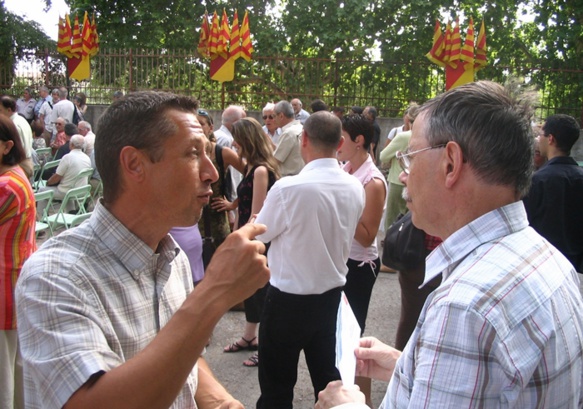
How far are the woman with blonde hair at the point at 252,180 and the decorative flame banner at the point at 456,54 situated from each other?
9530 millimetres

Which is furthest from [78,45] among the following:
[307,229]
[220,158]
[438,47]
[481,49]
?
[307,229]

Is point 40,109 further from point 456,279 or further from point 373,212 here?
point 456,279

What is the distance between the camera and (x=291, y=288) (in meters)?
3.09

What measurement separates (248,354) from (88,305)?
10.8 feet

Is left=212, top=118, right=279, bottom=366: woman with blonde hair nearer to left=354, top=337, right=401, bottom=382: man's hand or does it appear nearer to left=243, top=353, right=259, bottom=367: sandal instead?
left=243, top=353, right=259, bottom=367: sandal

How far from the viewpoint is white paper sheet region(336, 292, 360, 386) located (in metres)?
1.66

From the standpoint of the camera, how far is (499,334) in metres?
1.09

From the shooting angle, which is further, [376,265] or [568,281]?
[376,265]

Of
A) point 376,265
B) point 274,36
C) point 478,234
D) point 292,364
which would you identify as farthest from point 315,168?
point 274,36

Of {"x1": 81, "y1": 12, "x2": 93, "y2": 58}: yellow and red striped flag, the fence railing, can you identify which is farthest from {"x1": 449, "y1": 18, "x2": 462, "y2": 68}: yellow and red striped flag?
{"x1": 81, "y1": 12, "x2": 93, "y2": 58}: yellow and red striped flag

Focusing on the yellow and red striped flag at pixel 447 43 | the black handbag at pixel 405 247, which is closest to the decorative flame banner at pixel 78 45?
the yellow and red striped flag at pixel 447 43

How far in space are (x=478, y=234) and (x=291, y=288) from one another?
1.89 meters

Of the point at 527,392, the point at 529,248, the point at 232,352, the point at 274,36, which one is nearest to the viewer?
the point at 527,392

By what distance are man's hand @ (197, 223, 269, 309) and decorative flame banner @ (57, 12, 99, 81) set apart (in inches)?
581
